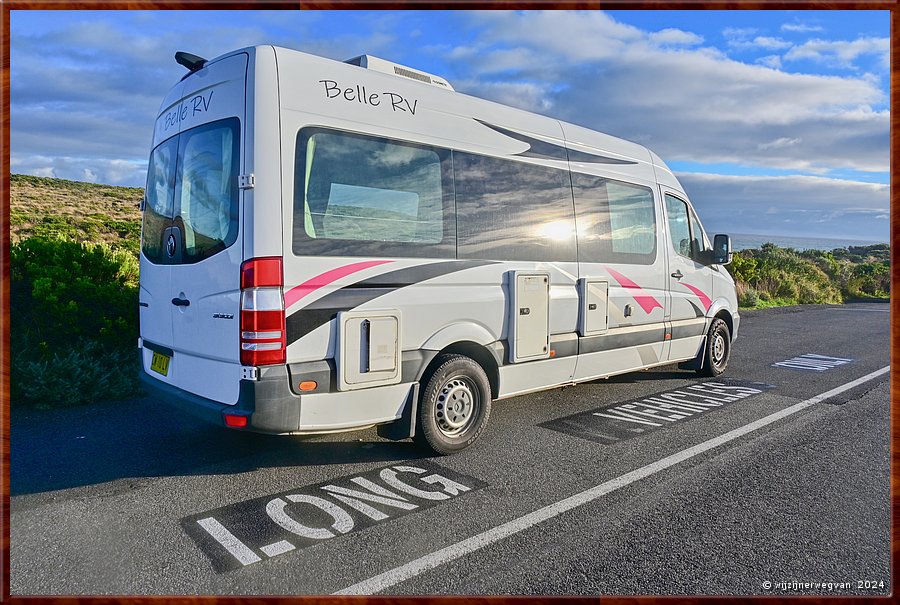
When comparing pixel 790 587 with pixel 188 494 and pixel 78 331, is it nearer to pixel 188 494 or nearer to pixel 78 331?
pixel 188 494

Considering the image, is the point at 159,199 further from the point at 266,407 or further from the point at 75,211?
Answer: the point at 75,211

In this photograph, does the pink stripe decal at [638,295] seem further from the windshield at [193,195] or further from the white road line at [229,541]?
the white road line at [229,541]

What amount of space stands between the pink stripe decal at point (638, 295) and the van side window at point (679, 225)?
853 millimetres

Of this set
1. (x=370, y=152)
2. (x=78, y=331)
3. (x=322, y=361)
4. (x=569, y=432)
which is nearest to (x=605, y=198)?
(x=569, y=432)

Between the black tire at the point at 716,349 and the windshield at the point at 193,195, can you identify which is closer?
the windshield at the point at 193,195

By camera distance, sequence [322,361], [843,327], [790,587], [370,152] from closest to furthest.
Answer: [790,587], [322,361], [370,152], [843,327]

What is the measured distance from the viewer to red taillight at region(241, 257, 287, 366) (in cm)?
387

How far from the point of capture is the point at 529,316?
539 cm

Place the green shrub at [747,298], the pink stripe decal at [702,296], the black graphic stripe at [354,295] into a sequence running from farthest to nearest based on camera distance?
1. the green shrub at [747,298]
2. the pink stripe decal at [702,296]
3. the black graphic stripe at [354,295]

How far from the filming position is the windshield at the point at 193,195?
4102mm

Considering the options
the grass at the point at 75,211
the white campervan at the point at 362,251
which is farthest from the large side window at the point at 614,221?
the grass at the point at 75,211

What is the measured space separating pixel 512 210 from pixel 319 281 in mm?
2000

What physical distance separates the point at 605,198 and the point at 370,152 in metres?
2.85

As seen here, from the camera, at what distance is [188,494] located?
4.07 m
